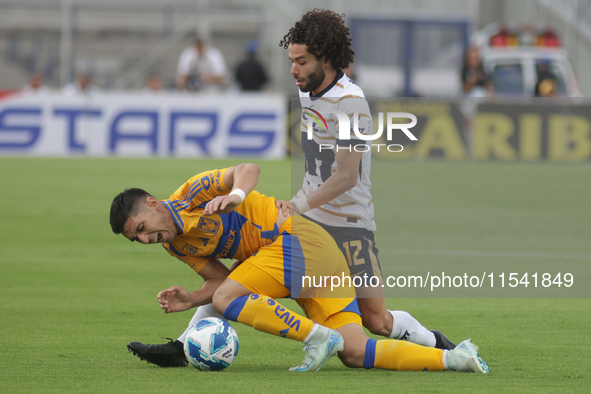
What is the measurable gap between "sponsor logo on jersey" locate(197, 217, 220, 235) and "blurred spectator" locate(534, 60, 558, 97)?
16.6 meters

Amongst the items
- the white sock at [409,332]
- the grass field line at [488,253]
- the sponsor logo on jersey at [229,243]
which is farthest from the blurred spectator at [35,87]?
the white sock at [409,332]

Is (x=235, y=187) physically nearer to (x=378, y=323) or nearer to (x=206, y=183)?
(x=206, y=183)

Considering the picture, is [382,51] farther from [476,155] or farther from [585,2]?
[476,155]

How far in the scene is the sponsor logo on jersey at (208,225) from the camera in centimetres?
459

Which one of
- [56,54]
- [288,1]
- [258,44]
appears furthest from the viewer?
[288,1]

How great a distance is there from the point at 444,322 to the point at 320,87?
7.10 feet

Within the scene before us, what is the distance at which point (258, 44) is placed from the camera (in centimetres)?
2383

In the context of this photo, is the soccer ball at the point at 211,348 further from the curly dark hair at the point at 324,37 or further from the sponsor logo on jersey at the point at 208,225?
the curly dark hair at the point at 324,37

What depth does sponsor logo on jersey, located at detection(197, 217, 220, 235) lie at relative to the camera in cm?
459

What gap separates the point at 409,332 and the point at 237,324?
4.67 feet

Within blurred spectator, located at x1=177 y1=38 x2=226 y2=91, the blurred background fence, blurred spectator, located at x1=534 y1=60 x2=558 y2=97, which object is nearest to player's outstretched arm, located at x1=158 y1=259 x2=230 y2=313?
the blurred background fence

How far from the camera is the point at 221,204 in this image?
4.21 meters

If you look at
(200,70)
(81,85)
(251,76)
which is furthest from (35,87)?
(251,76)

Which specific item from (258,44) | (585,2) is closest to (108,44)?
(258,44)
